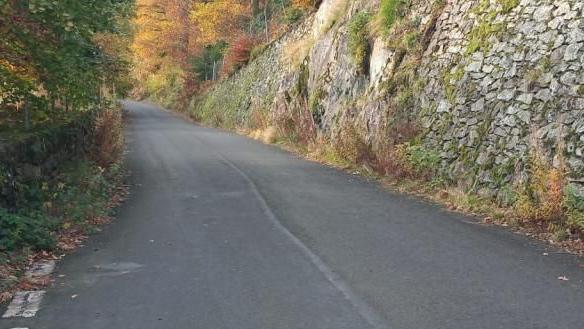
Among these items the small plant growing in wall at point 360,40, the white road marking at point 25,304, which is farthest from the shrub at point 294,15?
the white road marking at point 25,304

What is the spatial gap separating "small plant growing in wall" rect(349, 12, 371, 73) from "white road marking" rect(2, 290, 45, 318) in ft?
43.2

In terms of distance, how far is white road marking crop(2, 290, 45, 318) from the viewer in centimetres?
551

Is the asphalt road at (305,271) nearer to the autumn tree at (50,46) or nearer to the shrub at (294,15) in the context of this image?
the autumn tree at (50,46)

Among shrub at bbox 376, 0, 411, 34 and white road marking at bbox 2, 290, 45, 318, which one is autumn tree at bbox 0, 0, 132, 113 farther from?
shrub at bbox 376, 0, 411, 34

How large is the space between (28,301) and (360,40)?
545 inches

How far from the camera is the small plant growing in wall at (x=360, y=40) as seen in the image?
57.7ft

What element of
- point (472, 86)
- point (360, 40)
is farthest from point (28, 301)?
point (360, 40)

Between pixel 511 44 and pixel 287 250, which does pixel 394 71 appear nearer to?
pixel 511 44

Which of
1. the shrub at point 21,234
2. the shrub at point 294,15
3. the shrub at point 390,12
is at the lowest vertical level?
the shrub at point 21,234

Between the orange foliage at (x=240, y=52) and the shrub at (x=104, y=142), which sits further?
the orange foliage at (x=240, y=52)

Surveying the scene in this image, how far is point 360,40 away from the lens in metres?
17.9

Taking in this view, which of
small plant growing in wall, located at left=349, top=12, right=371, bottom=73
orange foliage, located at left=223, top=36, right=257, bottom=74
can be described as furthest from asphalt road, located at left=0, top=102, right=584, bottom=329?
orange foliage, located at left=223, top=36, right=257, bottom=74

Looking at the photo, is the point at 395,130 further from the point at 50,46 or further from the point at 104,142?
the point at 50,46

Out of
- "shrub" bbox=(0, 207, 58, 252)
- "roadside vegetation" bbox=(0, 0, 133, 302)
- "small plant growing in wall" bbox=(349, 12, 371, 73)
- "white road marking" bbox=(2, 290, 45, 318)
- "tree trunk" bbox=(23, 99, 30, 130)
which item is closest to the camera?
"white road marking" bbox=(2, 290, 45, 318)
